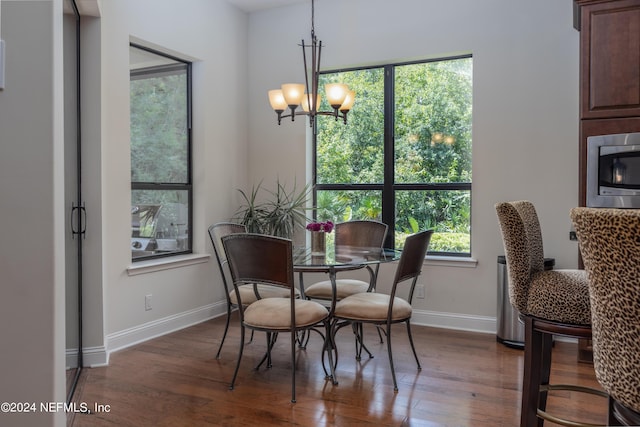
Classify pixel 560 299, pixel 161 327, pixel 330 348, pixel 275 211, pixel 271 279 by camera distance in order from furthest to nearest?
pixel 275 211
pixel 161 327
pixel 330 348
pixel 271 279
pixel 560 299

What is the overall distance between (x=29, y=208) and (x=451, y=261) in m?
3.41

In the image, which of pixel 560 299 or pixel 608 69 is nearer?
pixel 560 299

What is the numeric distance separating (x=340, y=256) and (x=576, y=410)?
155cm

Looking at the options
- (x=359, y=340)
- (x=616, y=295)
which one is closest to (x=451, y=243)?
(x=359, y=340)

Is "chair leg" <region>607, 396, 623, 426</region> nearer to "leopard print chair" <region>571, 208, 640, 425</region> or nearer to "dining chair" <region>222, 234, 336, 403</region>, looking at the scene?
"leopard print chair" <region>571, 208, 640, 425</region>

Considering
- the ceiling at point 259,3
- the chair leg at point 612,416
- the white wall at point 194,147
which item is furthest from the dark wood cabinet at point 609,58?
the white wall at point 194,147

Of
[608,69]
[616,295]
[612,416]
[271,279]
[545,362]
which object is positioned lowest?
[545,362]

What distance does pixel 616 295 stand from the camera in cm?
109

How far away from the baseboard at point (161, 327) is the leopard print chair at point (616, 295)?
3.20 meters

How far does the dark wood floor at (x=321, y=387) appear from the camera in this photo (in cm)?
254

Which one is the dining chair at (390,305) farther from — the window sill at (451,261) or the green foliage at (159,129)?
the green foliage at (159,129)

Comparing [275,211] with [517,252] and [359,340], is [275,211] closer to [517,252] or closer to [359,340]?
[359,340]

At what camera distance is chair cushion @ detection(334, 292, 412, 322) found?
2965 mm

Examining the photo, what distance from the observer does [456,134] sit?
433 centimetres
